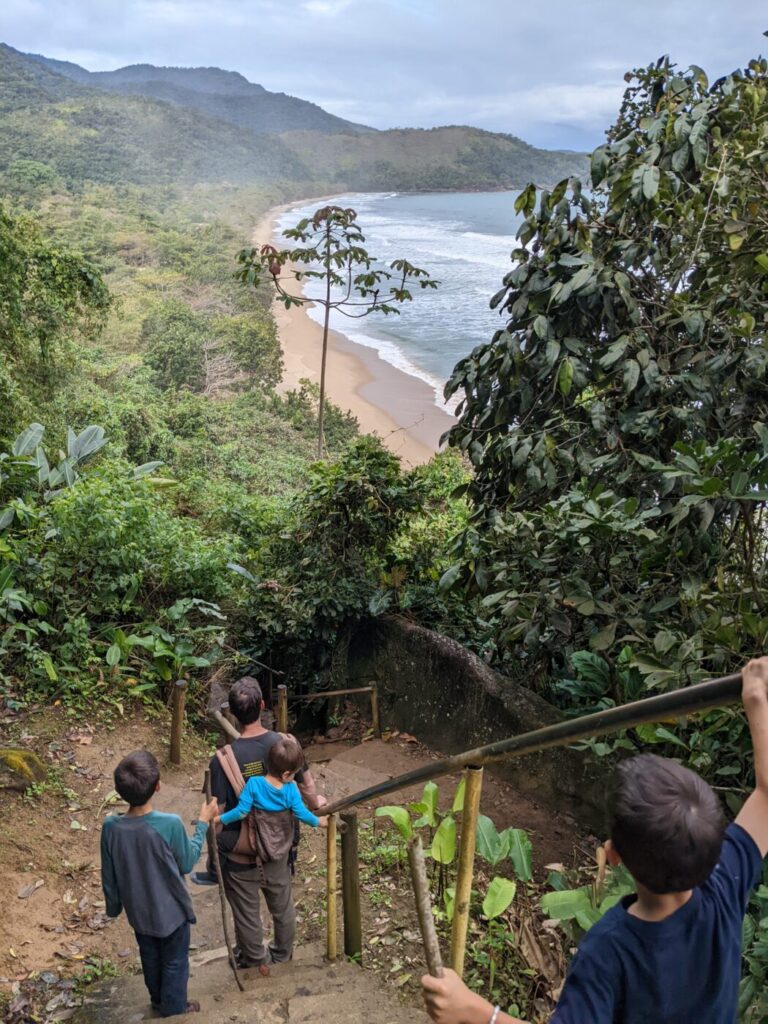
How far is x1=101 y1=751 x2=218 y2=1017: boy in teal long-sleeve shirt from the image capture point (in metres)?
2.94

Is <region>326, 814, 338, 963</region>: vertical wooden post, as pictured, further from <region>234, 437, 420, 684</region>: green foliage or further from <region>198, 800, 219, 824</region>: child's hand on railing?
<region>234, 437, 420, 684</region>: green foliage

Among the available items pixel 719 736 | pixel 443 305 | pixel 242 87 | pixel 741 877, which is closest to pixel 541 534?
pixel 719 736

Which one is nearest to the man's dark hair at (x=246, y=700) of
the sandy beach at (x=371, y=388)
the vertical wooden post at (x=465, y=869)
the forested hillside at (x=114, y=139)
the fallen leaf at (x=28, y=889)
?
the vertical wooden post at (x=465, y=869)

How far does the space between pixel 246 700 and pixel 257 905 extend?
85 cm

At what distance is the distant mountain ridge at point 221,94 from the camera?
Result: 10831 centimetres

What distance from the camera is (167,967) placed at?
319 cm

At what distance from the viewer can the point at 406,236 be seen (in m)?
52.5

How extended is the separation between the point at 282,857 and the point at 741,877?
2350 millimetres

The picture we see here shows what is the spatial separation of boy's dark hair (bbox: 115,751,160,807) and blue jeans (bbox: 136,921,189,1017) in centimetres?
58

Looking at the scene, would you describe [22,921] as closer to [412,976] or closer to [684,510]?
[412,976]

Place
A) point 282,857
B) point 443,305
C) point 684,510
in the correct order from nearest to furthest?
point 282,857 < point 684,510 < point 443,305

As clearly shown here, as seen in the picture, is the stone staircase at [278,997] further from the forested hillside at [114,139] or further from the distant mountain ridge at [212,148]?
the forested hillside at [114,139]

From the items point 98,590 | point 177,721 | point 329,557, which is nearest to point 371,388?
point 329,557

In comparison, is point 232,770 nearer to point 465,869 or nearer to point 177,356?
point 465,869
